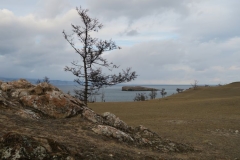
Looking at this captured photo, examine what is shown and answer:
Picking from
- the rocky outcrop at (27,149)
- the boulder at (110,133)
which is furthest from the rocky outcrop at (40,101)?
the rocky outcrop at (27,149)

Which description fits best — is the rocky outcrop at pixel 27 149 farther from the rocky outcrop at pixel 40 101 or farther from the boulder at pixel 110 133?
the rocky outcrop at pixel 40 101

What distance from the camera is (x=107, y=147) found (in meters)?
5.80

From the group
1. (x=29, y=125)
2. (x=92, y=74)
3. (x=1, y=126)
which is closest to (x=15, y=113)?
(x=29, y=125)

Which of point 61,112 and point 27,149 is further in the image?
point 61,112

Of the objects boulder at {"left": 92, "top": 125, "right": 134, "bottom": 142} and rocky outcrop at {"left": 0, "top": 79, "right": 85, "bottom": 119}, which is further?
rocky outcrop at {"left": 0, "top": 79, "right": 85, "bottom": 119}

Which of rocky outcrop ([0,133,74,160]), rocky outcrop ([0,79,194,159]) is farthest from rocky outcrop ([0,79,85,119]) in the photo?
rocky outcrop ([0,133,74,160])

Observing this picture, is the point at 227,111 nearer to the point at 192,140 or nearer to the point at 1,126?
the point at 192,140

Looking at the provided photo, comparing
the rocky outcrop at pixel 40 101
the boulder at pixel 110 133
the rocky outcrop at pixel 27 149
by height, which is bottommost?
the boulder at pixel 110 133

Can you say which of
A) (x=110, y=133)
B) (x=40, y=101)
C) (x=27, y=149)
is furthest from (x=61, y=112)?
(x=27, y=149)

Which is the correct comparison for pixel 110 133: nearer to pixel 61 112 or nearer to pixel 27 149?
pixel 61 112

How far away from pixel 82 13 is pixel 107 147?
12.0m

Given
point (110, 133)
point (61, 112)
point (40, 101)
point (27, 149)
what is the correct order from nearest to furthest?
point (27, 149) → point (110, 133) → point (61, 112) → point (40, 101)

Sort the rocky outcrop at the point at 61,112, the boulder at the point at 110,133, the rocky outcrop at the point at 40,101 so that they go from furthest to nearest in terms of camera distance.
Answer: the rocky outcrop at the point at 40,101, the rocky outcrop at the point at 61,112, the boulder at the point at 110,133

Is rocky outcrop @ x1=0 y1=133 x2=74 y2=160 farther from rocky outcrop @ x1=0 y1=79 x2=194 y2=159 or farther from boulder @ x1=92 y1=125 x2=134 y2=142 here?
boulder @ x1=92 y1=125 x2=134 y2=142
